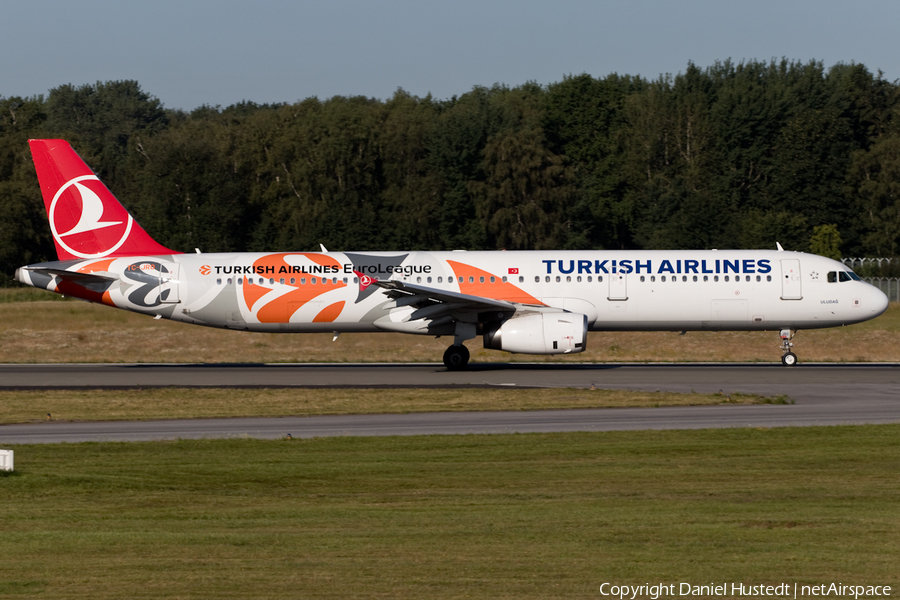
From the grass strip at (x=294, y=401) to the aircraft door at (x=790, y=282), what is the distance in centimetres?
900

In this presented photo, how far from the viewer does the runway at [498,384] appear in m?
21.9

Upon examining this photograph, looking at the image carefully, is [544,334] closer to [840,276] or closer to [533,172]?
[840,276]

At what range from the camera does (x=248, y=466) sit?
17297mm

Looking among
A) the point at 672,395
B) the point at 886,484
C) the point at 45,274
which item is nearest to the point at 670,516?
the point at 886,484

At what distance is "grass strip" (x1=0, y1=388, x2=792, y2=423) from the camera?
24719mm

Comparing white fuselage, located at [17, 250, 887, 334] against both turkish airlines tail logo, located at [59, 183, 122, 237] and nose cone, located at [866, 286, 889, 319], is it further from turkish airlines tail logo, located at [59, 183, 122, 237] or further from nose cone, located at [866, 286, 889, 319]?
turkish airlines tail logo, located at [59, 183, 122, 237]

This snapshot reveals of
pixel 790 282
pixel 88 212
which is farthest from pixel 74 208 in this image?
pixel 790 282

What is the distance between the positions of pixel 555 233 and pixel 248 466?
72.5 m

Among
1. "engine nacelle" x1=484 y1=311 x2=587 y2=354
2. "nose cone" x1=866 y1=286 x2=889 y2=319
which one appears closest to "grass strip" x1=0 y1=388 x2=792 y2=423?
"engine nacelle" x1=484 y1=311 x2=587 y2=354

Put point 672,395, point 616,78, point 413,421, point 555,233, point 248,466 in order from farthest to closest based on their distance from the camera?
point 616,78 < point 555,233 < point 672,395 < point 413,421 < point 248,466

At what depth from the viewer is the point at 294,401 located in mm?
26656

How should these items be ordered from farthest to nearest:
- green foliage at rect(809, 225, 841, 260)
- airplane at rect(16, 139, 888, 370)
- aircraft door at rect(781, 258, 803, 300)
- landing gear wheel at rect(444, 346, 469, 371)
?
green foliage at rect(809, 225, 841, 260)
landing gear wheel at rect(444, 346, 469, 371)
aircraft door at rect(781, 258, 803, 300)
airplane at rect(16, 139, 888, 370)

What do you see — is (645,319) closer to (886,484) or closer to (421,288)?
(421,288)

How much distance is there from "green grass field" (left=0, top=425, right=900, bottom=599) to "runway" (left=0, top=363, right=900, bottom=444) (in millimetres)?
1922
